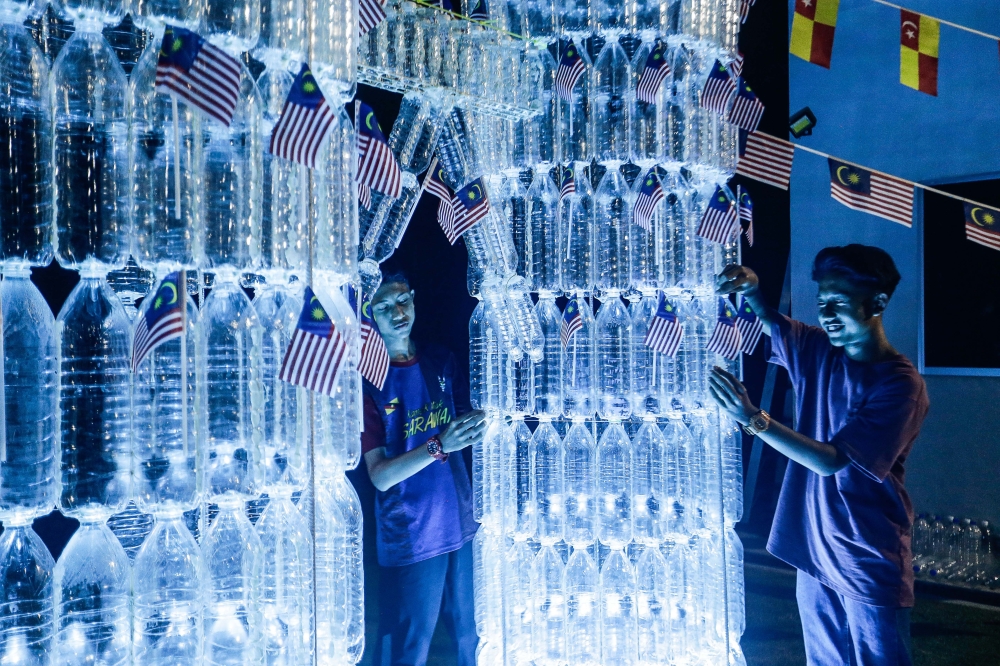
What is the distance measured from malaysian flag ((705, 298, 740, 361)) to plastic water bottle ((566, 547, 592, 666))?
93 centimetres

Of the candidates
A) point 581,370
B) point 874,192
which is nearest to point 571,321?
point 581,370

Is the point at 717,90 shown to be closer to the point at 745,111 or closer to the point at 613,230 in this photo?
the point at 745,111

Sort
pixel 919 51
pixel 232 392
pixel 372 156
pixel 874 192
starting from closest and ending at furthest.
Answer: pixel 232 392, pixel 372 156, pixel 874 192, pixel 919 51

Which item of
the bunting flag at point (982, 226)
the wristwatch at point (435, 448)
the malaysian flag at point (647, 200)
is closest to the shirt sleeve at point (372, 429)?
the wristwatch at point (435, 448)

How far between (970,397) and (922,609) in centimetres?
164

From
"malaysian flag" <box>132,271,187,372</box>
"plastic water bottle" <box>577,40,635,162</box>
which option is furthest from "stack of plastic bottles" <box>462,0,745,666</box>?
"malaysian flag" <box>132,271,187,372</box>

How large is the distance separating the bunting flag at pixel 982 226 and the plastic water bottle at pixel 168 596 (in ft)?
14.1

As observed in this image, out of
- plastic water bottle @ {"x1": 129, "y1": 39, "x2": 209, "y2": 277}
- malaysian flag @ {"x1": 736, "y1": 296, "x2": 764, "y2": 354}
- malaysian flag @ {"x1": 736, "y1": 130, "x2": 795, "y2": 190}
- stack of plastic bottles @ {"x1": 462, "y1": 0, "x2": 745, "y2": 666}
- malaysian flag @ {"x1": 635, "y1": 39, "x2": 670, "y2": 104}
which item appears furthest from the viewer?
malaysian flag @ {"x1": 736, "y1": 130, "x2": 795, "y2": 190}

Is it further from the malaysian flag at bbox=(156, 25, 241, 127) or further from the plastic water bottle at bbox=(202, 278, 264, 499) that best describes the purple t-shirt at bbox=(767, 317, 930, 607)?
the malaysian flag at bbox=(156, 25, 241, 127)

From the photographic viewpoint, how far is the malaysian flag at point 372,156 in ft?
7.61

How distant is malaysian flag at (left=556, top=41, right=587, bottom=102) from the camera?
2924 millimetres

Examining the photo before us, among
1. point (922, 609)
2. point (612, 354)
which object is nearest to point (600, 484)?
point (612, 354)

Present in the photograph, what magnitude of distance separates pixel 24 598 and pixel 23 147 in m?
0.94

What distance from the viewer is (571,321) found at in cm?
296
